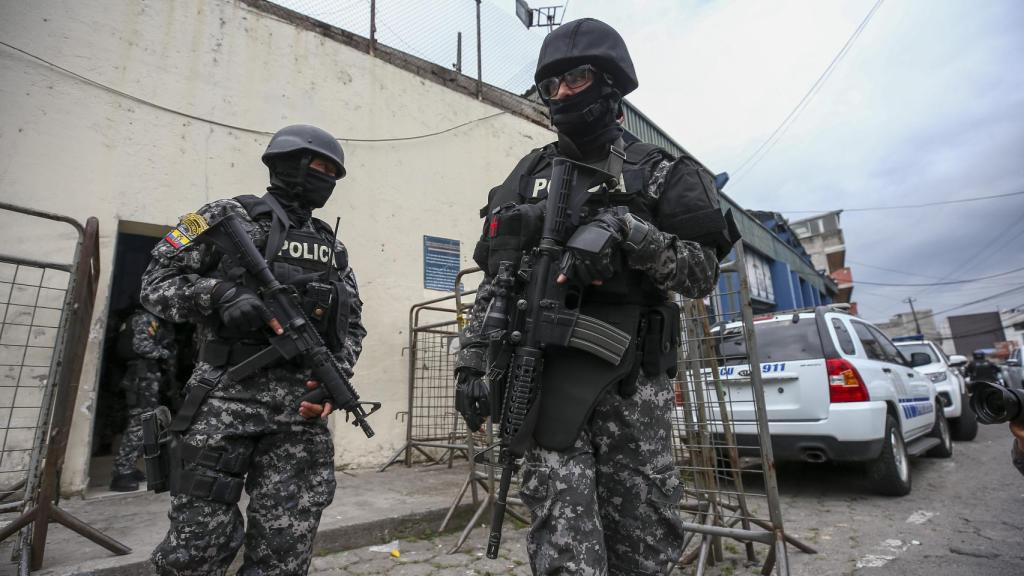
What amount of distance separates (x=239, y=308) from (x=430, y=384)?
401 cm

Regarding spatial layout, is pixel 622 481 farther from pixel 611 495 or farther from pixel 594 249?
pixel 594 249

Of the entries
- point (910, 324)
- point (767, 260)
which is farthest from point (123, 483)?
point (910, 324)

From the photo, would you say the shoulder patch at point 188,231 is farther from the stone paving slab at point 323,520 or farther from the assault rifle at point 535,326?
the stone paving slab at point 323,520

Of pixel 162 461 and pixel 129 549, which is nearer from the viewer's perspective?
pixel 162 461

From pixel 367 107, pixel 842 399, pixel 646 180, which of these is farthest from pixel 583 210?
pixel 367 107

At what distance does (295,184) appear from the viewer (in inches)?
89.3

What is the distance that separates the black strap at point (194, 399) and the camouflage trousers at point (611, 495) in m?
1.17

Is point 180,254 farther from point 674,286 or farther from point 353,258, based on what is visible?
point 353,258

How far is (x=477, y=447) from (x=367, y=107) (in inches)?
152

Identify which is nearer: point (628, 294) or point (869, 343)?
point (628, 294)

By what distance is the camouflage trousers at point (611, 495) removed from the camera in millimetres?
1454

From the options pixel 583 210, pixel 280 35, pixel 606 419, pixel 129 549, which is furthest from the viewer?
pixel 280 35

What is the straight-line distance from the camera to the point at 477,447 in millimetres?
Answer: 4289

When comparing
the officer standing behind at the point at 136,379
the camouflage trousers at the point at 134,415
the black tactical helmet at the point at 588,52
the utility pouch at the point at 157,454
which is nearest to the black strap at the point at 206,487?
the utility pouch at the point at 157,454
